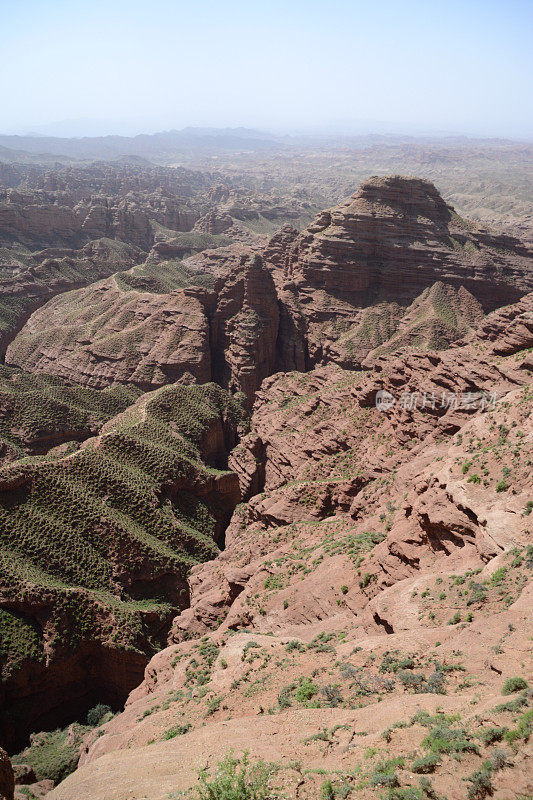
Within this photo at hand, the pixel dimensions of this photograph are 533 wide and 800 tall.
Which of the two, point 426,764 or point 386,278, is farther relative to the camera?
point 386,278

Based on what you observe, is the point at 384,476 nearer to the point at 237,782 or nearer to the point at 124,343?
the point at 237,782

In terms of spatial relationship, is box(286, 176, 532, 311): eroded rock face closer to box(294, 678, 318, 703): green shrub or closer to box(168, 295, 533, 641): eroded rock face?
box(168, 295, 533, 641): eroded rock face

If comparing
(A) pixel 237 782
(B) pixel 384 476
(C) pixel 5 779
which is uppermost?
(A) pixel 237 782

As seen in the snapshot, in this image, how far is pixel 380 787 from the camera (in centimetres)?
1149

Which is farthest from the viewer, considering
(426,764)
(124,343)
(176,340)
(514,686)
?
(124,343)

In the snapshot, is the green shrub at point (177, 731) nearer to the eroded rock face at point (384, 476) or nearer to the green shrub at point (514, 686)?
the eroded rock face at point (384, 476)

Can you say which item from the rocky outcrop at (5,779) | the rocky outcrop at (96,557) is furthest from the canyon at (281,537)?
the rocky outcrop at (5,779)

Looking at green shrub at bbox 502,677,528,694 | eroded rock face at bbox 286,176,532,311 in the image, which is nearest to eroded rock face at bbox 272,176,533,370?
eroded rock face at bbox 286,176,532,311

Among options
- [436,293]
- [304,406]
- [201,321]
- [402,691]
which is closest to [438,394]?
[304,406]

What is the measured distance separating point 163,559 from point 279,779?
3337 cm

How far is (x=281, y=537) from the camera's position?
3778cm

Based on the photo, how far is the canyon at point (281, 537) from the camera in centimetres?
1552

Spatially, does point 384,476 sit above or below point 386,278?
below

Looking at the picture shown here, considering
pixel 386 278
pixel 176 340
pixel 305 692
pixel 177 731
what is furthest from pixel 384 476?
pixel 386 278
